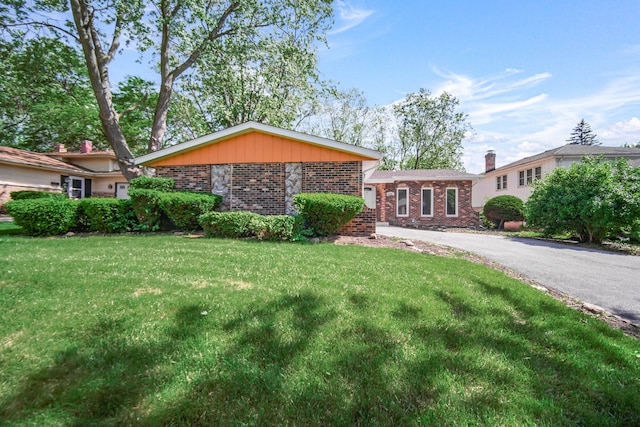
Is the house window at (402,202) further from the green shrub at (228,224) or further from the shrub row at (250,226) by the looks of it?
the green shrub at (228,224)

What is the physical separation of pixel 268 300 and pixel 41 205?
8.84 metres

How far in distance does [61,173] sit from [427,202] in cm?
2275

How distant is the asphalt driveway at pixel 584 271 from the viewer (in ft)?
14.7

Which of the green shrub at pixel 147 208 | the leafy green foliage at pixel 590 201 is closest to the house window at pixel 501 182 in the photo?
the leafy green foliage at pixel 590 201

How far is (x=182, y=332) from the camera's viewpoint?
271 cm

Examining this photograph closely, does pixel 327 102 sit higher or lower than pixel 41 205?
higher

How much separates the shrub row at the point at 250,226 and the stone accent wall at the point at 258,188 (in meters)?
1.88

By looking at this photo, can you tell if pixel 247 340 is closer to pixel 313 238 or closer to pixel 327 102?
pixel 313 238

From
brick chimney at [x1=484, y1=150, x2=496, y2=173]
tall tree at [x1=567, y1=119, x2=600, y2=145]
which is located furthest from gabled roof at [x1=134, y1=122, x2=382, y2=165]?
tall tree at [x1=567, y1=119, x2=600, y2=145]

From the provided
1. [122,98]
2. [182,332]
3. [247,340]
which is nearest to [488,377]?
[247,340]

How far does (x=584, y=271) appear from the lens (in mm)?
6277

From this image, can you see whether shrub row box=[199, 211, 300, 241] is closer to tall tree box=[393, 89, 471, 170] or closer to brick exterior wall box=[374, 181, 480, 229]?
brick exterior wall box=[374, 181, 480, 229]

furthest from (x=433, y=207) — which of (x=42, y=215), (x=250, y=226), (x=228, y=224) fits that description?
(x=42, y=215)

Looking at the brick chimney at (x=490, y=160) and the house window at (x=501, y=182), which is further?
the brick chimney at (x=490, y=160)
